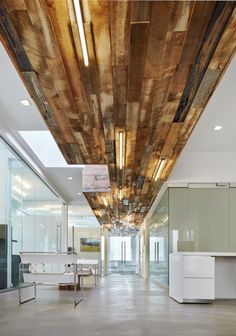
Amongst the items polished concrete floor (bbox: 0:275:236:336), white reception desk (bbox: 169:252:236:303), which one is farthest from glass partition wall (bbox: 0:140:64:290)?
white reception desk (bbox: 169:252:236:303)

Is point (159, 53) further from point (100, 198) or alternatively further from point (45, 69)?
point (100, 198)

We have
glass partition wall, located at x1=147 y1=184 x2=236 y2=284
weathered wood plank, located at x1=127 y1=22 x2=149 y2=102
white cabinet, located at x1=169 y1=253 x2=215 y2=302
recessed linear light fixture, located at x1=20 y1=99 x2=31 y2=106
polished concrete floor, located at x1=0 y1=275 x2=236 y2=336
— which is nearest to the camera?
weathered wood plank, located at x1=127 y1=22 x2=149 y2=102

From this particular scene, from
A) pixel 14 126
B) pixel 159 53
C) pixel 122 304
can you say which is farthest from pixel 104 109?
pixel 14 126

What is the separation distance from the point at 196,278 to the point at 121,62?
470cm

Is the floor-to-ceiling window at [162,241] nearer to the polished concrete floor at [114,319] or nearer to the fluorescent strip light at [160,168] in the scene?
the fluorescent strip light at [160,168]

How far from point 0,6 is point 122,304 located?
16.5ft

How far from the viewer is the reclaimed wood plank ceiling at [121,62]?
3.29 metres

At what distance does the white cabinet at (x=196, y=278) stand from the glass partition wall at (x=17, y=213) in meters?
4.01

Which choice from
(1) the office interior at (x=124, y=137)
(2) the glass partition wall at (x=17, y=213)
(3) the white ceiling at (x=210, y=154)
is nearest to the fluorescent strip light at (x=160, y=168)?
(1) the office interior at (x=124, y=137)

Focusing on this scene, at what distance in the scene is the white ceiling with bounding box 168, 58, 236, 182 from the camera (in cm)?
845

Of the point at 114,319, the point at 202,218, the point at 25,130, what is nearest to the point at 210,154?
the point at 202,218

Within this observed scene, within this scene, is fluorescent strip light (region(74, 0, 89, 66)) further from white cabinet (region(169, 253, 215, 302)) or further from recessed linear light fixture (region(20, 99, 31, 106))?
white cabinet (region(169, 253, 215, 302))

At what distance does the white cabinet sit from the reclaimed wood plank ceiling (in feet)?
7.22

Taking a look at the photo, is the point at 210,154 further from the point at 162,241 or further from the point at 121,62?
the point at 121,62
